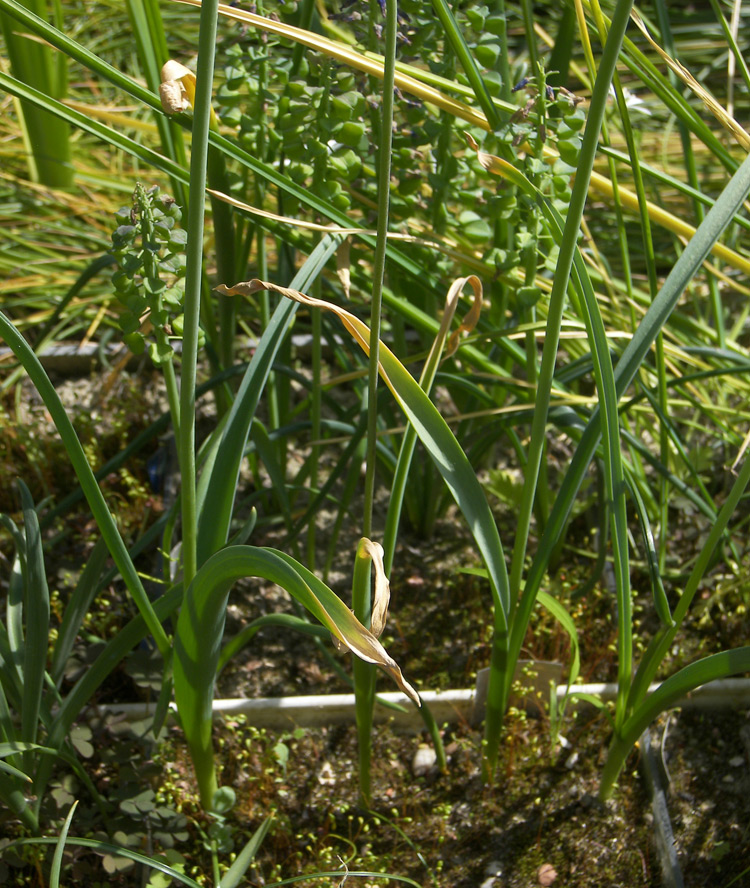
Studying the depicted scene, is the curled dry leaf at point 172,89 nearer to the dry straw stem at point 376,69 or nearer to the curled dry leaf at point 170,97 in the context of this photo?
the curled dry leaf at point 170,97

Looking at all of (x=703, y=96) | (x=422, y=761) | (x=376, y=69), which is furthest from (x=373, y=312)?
(x=422, y=761)

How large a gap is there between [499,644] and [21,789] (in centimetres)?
50

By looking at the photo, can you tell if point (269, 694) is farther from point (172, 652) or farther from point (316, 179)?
point (316, 179)

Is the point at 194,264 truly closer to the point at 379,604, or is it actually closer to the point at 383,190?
the point at 383,190

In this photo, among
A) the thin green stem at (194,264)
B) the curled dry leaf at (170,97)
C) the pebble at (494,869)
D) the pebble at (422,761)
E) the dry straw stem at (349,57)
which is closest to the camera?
the thin green stem at (194,264)

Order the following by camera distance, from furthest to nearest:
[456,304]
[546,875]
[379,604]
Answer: [546,875], [456,304], [379,604]

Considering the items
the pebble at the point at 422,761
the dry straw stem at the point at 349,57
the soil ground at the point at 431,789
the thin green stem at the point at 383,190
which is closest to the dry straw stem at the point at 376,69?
the dry straw stem at the point at 349,57

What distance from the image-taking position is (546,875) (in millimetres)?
873

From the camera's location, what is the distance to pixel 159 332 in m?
0.76

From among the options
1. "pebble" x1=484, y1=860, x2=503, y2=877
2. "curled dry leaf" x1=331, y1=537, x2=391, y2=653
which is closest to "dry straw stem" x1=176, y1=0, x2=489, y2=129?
"curled dry leaf" x1=331, y1=537, x2=391, y2=653

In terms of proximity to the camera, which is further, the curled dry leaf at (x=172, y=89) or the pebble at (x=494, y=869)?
the pebble at (x=494, y=869)

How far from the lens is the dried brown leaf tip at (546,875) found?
0.87 metres

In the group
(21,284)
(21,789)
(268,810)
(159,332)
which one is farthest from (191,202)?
(21,284)

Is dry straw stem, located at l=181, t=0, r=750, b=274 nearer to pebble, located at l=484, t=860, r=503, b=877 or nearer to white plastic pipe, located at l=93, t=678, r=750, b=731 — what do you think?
white plastic pipe, located at l=93, t=678, r=750, b=731
